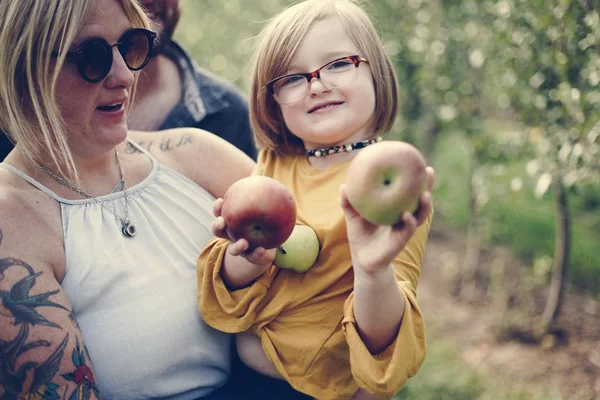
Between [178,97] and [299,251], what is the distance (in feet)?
4.08

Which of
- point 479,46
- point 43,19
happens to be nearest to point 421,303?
point 479,46

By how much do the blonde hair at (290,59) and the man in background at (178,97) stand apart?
0.65m

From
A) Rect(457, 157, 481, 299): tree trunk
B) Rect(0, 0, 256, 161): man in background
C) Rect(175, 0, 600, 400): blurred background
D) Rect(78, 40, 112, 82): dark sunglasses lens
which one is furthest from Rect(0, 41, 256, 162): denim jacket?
Rect(457, 157, 481, 299): tree trunk

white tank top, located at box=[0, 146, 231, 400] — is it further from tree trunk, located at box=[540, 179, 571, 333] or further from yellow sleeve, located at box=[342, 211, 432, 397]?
tree trunk, located at box=[540, 179, 571, 333]

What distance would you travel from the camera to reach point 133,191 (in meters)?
1.88

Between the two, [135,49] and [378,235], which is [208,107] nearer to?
[135,49]

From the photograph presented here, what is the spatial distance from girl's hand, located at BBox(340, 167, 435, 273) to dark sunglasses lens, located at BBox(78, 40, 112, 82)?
76 cm

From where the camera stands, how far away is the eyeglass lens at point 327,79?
1.69 meters

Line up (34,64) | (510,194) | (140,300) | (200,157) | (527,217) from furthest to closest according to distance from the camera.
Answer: (527,217) → (510,194) → (200,157) → (140,300) → (34,64)

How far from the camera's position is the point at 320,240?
5.47 ft

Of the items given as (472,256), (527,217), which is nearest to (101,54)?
(472,256)

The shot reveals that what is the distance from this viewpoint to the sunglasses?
5.24 ft

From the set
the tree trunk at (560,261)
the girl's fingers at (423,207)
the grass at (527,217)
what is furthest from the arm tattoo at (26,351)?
the tree trunk at (560,261)

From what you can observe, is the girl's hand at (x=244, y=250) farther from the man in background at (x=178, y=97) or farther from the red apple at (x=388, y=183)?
the man in background at (x=178, y=97)
